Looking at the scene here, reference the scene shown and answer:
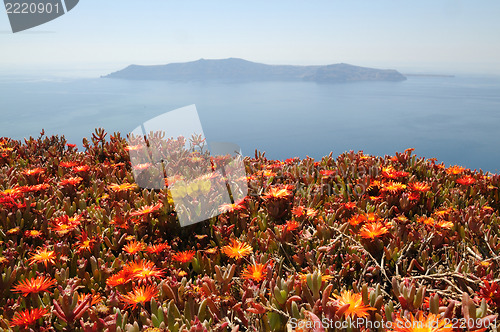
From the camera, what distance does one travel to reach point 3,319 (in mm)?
1857

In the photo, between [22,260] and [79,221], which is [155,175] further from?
[22,260]

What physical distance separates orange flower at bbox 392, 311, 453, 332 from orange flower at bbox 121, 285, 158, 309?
3.45 ft

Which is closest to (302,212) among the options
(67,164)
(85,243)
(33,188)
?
(85,243)

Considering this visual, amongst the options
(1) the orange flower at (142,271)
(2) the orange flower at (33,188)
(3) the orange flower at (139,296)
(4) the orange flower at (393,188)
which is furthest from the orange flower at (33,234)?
(4) the orange flower at (393,188)

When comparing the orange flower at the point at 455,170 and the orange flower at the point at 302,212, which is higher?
the orange flower at the point at 302,212

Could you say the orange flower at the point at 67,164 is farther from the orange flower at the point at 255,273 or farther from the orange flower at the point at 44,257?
the orange flower at the point at 255,273

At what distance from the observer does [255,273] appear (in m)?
2.07

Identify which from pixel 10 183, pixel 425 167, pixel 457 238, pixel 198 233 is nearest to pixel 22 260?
pixel 198 233

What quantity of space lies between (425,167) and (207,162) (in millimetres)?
2217

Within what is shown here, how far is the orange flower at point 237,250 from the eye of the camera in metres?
2.32

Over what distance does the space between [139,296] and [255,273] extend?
56 cm

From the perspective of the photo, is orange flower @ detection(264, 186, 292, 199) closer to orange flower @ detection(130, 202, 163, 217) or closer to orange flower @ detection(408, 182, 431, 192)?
orange flower @ detection(130, 202, 163, 217)

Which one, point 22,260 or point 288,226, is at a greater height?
point 288,226

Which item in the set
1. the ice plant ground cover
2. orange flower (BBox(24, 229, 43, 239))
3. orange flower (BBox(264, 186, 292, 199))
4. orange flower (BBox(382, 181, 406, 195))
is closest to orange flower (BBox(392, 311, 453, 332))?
the ice plant ground cover
